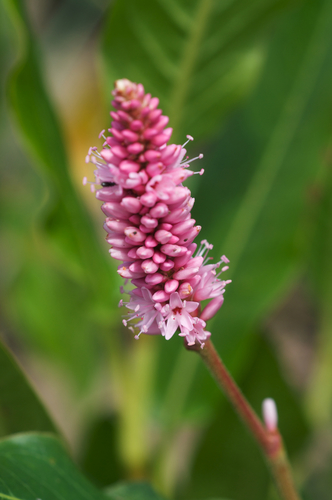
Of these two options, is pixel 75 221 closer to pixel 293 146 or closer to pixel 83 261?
pixel 83 261

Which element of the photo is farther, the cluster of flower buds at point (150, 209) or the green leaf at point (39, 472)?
the green leaf at point (39, 472)

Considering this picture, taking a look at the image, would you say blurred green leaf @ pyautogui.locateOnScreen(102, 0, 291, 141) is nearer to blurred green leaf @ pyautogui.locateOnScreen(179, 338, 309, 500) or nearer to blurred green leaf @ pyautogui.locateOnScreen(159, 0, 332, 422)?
blurred green leaf @ pyautogui.locateOnScreen(159, 0, 332, 422)

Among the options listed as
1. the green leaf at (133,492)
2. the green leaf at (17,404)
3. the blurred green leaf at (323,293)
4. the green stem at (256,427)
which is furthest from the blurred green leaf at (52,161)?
the blurred green leaf at (323,293)

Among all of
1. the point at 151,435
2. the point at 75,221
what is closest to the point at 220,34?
the point at 75,221

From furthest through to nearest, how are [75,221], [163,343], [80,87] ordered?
[80,87]
[163,343]
[75,221]

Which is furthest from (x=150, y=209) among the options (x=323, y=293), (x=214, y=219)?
(x=323, y=293)

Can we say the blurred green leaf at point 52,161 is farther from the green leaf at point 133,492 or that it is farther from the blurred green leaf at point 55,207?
the green leaf at point 133,492

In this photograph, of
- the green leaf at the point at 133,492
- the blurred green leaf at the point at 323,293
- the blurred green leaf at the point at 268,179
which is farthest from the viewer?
the blurred green leaf at the point at 323,293
